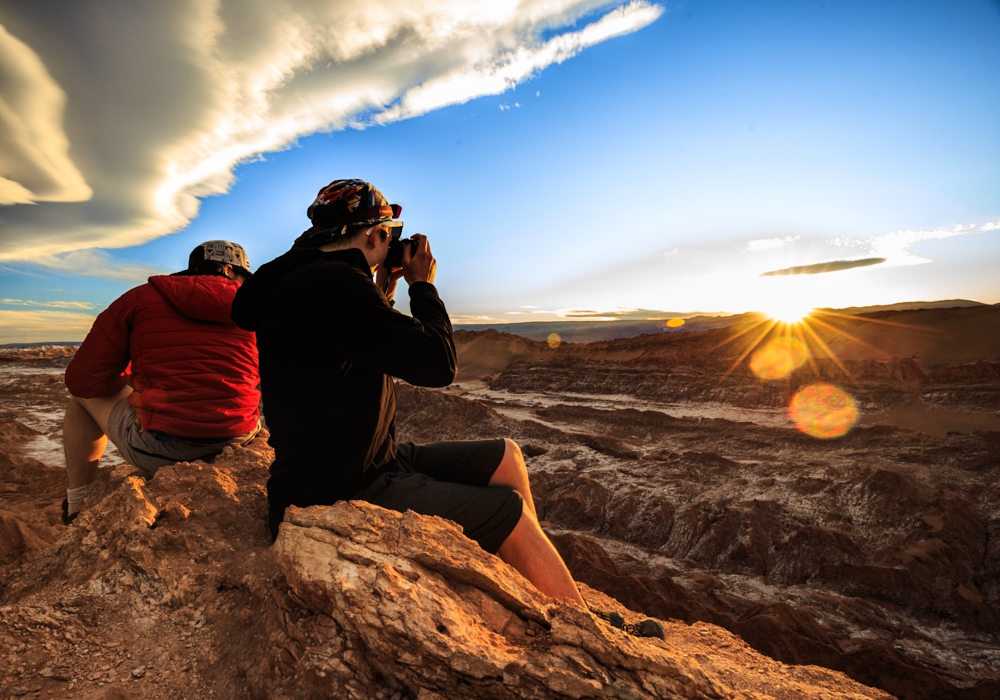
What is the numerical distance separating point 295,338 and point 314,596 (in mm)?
761

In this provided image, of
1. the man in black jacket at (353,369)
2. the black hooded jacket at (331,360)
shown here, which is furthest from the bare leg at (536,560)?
the black hooded jacket at (331,360)

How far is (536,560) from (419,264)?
111 cm

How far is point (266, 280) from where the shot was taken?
61.7 inches

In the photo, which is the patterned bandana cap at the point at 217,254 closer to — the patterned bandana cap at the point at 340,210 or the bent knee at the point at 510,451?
the patterned bandana cap at the point at 340,210

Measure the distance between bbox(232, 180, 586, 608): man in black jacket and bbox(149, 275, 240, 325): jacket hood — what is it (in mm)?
788

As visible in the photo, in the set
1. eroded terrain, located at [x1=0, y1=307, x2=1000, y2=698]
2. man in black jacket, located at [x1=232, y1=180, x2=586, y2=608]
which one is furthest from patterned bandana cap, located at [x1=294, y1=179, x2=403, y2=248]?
eroded terrain, located at [x1=0, y1=307, x2=1000, y2=698]

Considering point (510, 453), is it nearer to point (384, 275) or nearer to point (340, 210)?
point (384, 275)

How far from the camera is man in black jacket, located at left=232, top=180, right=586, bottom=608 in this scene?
4.73 feet

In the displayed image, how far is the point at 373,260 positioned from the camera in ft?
5.73

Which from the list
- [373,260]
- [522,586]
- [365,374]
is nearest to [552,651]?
[522,586]

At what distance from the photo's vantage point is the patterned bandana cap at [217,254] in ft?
8.30

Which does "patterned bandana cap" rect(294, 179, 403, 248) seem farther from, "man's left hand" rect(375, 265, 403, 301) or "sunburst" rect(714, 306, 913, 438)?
"sunburst" rect(714, 306, 913, 438)

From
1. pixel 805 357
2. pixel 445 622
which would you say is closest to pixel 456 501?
pixel 445 622

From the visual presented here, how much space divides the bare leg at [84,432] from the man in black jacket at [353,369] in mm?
1447
